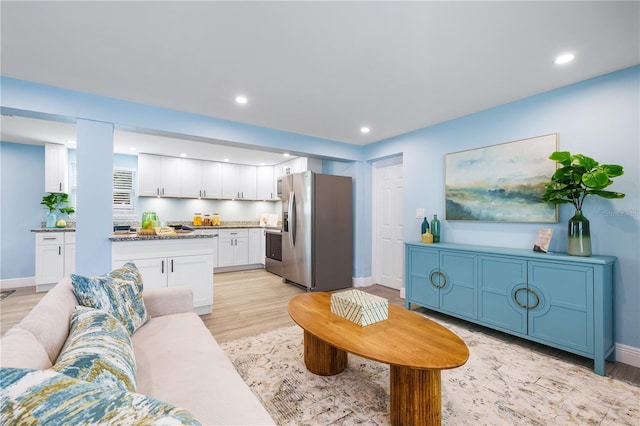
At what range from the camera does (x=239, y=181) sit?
6.50 m

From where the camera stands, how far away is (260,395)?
1881 mm

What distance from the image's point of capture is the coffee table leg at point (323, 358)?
2094 mm

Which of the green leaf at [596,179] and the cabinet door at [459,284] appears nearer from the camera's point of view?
the green leaf at [596,179]

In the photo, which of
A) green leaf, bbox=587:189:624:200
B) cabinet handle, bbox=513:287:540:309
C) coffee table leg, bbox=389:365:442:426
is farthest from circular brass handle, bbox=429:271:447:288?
coffee table leg, bbox=389:365:442:426

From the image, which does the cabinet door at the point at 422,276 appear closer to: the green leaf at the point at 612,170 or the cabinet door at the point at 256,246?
the green leaf at the point at 612,170

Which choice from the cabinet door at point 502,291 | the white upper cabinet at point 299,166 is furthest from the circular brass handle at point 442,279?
the white upper cabinet at point 299,166

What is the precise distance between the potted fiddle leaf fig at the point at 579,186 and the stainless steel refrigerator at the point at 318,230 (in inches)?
109

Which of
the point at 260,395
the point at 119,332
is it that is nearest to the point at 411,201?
the point at 260,395

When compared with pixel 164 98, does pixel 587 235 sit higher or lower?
lower

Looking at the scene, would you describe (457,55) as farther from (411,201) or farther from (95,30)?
(95,30)

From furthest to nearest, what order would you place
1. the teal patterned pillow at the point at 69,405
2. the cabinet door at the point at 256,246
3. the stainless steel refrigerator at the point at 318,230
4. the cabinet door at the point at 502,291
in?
the cabinet door at the point at 256,246 → the stainless steel refrigerator at the point at 318,230 → the cabinet door at the point at 502,291 → the teal patterned pillow at the point at 69,405

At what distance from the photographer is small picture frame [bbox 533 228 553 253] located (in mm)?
2604

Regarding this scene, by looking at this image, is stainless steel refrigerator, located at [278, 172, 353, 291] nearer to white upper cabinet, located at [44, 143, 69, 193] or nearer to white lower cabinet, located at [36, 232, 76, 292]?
white lower cabinet, located at [36, 232, 76, 292]

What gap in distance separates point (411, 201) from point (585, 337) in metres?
2.30
